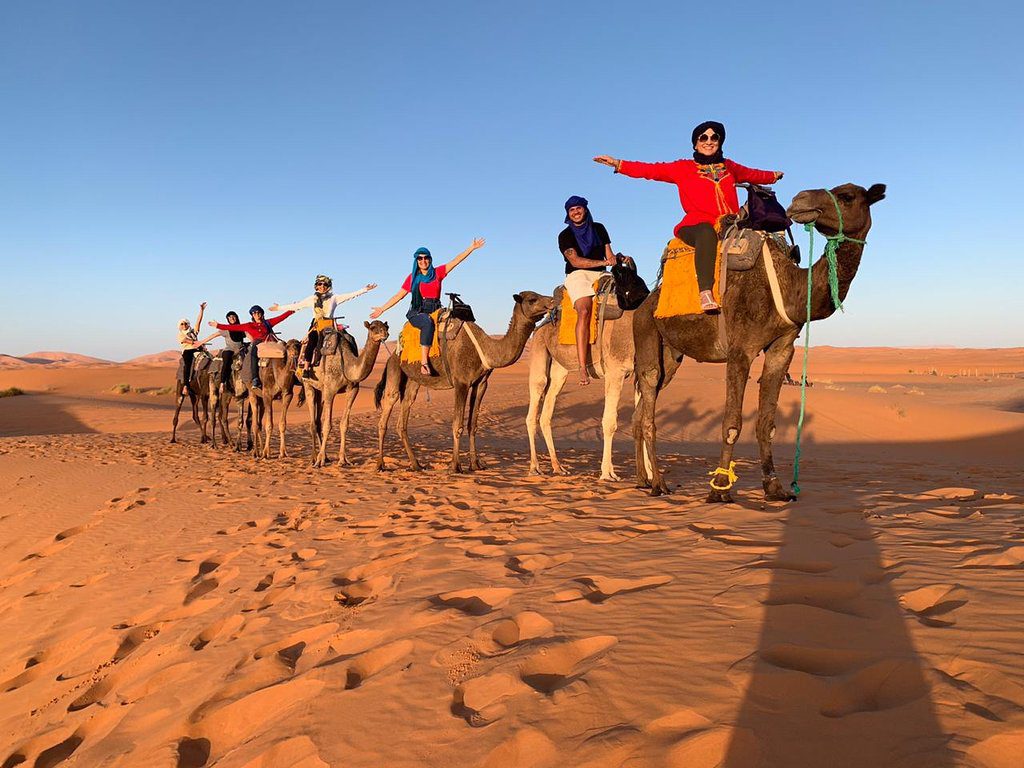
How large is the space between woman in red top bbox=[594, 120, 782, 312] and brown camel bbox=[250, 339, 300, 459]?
8.72 metres

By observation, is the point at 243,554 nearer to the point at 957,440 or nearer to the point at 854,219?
the point at 854,219

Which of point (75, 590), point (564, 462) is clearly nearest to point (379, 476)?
point (564, 462)

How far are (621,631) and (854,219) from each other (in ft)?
14.1

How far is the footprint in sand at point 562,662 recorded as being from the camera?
265 cm

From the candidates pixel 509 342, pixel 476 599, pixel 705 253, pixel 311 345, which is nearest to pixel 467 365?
pixel 509 342

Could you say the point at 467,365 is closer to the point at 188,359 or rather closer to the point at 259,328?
the point at 259,328

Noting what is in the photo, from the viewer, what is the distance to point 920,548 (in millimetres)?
3943

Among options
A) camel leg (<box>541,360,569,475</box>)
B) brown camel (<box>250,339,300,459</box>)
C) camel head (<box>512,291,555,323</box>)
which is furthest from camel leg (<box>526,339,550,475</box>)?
brown camel (<box>250,339,300,459</box>)

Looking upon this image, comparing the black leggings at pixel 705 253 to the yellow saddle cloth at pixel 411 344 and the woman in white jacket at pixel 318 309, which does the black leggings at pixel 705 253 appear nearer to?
the yellow saddle cloth at pixel 411 344

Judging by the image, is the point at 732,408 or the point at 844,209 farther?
the point at 732,408

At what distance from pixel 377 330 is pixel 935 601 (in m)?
9.45

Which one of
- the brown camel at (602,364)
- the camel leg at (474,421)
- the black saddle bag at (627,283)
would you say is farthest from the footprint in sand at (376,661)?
the camel leg at (474,421)

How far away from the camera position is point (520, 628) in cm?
327

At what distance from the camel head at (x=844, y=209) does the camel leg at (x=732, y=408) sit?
1.34m
